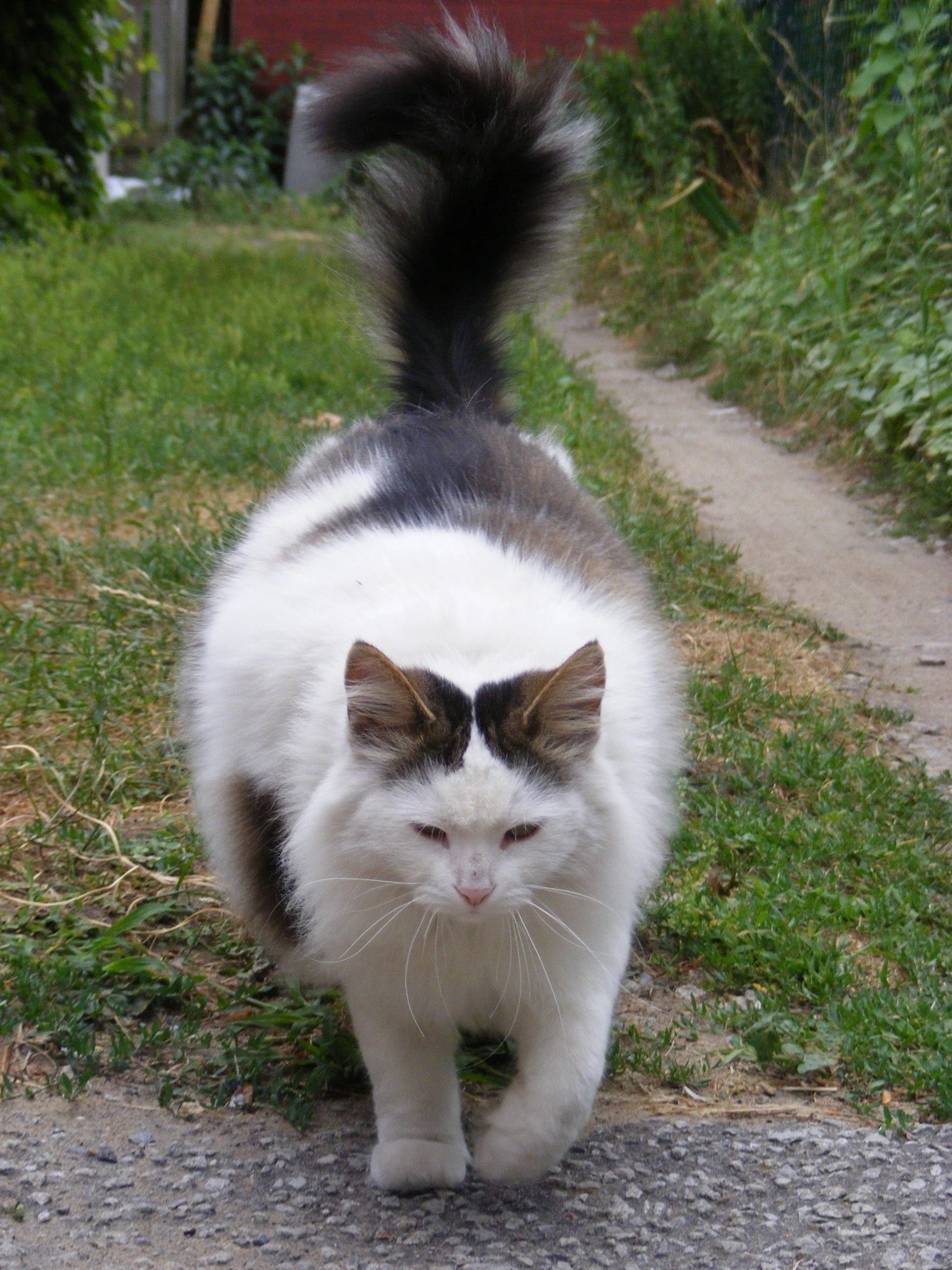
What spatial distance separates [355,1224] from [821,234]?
654cm

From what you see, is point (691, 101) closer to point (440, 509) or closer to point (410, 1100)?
point (440, 509)

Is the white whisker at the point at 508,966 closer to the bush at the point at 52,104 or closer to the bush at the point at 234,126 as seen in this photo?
the bush at the point at 52,104

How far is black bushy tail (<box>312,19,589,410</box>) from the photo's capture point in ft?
10.4

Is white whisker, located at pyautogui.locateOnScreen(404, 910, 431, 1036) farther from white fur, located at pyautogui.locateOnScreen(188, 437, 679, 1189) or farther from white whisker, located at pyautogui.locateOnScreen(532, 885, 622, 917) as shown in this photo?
white whisker, located at pyautogui.locateOnScreen(532, 885, 622, 917)

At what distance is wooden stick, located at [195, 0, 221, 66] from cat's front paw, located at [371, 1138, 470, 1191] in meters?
14.6

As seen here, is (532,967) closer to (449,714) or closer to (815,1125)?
(449,714)

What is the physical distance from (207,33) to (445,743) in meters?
14.8

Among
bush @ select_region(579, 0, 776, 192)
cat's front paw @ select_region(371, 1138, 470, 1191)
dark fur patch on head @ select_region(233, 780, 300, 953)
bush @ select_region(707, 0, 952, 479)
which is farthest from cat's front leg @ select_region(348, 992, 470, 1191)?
bush @ select_region(579, 0, 776, 192)

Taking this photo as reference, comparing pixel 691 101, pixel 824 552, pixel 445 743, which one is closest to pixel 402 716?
pixel 445 743

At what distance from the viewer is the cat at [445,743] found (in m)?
2.01

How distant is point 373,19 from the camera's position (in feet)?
47.7

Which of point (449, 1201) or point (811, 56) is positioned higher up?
point (811, 56)

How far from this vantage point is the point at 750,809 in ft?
11.4

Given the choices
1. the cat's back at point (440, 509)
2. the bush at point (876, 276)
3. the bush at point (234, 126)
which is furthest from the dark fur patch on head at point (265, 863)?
the bush at point (234, 126)
